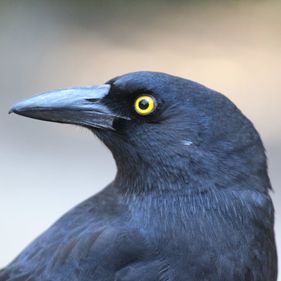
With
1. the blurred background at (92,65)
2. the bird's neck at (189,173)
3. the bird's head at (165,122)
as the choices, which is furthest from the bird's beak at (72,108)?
the blurred background at (92,65)

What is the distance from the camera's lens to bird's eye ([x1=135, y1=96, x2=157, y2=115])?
275 cm

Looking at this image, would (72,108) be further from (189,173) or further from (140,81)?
(189,173)

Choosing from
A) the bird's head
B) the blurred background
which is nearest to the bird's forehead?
the bird's head

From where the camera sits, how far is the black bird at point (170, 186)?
2766mm

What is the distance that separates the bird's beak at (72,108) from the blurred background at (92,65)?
2.46 meters

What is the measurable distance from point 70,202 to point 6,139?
0.81m

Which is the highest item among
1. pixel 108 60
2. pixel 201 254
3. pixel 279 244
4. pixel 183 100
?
pixel 108 60

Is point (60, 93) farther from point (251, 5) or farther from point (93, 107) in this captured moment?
point (251, 5)

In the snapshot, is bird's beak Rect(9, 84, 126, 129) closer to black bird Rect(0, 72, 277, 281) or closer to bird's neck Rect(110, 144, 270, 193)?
black bird Rect(0, 72, 277, 281)

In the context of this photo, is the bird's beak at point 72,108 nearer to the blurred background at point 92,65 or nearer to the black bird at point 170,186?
the black bird at point 170,186

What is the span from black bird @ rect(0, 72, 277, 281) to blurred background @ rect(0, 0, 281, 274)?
7.90ft

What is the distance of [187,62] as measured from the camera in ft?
21.6

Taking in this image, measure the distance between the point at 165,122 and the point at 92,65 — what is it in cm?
384

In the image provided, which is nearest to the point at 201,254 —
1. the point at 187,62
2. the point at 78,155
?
the point at 78,155
